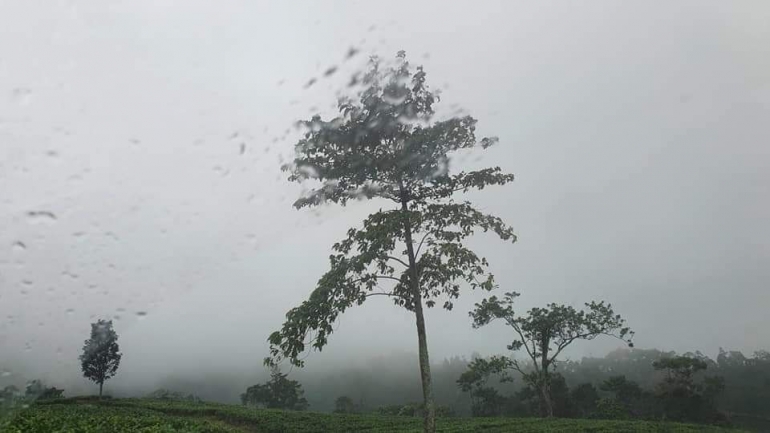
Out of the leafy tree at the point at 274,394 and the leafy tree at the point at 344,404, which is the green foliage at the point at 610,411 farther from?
the leafy tree at the point at 274,394

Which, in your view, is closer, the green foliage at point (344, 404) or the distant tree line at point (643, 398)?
the distant tree line at point (643, 398)

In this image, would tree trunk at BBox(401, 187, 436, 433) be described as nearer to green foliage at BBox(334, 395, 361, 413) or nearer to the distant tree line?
the distant tree line

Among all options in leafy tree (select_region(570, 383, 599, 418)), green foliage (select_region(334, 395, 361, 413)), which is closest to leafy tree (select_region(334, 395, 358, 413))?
green foliage (select_region(334, 395, 361, 413))

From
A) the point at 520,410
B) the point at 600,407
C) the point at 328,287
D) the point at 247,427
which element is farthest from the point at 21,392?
the point at 520,410

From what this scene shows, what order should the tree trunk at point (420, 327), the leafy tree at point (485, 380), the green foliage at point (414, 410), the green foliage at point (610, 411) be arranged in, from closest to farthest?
the tree trunk at point (420, 327), the leafy tree at point (485, 380), the green foliage at point (610, 411), the green foliage at point (414, 410)

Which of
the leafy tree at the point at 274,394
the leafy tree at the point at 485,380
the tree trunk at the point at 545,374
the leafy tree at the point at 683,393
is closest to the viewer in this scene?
the leafy tree at the point at 485,380

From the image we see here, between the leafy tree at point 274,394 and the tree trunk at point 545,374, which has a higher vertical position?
the tree trunk at point 545,374

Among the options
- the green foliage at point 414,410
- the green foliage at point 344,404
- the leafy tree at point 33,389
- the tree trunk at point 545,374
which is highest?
the leafy tree at point 33,389

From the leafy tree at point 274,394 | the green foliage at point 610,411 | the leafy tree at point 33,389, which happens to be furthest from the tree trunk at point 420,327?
the leafy tree at point 274,394

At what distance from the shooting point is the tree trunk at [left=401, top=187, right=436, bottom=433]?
42.1 feet

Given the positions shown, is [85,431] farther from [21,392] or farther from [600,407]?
[600,407]

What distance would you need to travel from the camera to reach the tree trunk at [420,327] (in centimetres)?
1282

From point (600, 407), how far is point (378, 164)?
39.6 meters

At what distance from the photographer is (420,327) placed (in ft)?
44.7
